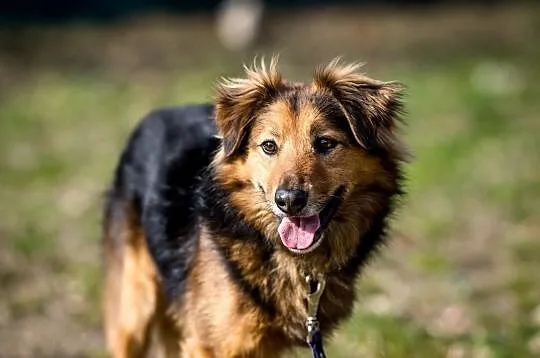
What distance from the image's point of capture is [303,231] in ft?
13.3

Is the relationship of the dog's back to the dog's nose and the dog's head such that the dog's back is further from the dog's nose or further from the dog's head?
the dog's nose

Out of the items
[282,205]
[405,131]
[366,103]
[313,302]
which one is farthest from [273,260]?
[405,131]

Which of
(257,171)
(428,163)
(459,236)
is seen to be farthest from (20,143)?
(257,171)

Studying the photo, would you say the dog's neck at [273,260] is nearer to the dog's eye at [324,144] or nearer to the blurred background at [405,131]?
the dog's eye at [324,144]

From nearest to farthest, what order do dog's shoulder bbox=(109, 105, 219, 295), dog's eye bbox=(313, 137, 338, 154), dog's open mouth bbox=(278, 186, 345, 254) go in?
1. dog's open mouth bbox=(278, 186, 345, 254)
2. dog's eye bbox=(313, 137, 338, 154)
3. dog's shoulder bbox=(109, 105, 219, 295)

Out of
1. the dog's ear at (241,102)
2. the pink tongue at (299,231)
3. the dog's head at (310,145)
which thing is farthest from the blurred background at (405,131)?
the pink tongue at (299,231)

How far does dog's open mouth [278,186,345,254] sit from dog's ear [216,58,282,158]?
0.42 m

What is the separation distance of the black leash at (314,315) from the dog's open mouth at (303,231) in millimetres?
294

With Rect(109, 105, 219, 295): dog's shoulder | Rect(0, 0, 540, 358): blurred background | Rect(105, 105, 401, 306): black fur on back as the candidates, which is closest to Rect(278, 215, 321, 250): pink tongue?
Rect(105, 105, 401, 306): black fur on back

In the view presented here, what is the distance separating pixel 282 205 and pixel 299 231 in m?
0.19

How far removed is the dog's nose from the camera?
12.8 feet

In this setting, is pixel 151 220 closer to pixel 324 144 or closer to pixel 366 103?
pixel 324 144

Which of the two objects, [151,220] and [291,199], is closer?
[291,199]

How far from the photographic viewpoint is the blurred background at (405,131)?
19.6 ft
